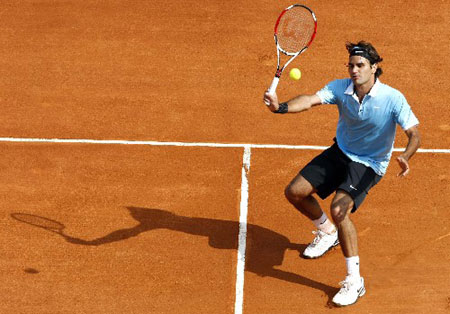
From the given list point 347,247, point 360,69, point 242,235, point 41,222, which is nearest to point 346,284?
point 347,247

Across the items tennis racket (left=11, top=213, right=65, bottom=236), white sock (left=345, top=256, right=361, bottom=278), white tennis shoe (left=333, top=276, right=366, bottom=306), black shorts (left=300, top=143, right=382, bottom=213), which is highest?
black shorts (left=300, top=143, right=382, bottom=213)

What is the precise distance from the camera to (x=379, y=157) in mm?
10102

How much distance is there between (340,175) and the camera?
10.2 m

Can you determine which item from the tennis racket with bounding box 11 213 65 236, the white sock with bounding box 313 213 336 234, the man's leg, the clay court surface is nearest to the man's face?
Answer: the man's leg

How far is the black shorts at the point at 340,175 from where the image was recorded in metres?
9.91

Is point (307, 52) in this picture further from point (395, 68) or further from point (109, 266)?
point (109, 266)

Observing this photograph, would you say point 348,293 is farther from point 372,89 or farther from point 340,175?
point 372,89

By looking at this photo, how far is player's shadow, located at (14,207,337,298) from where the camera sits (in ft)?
35.0

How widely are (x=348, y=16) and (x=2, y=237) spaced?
8.00m

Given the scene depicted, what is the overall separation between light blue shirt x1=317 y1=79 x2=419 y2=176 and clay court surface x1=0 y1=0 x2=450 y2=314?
139 centimetres

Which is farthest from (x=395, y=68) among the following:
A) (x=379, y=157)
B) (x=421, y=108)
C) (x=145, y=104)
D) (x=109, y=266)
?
(x=109, y=266)

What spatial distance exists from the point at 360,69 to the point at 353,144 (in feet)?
2.98

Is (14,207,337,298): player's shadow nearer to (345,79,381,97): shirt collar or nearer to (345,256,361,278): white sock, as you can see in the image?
(345,256,361,278): white sock

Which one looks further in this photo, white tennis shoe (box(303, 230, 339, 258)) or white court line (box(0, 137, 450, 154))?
white court line (box(0, 137, 450, 154))
